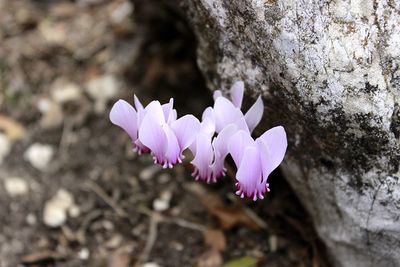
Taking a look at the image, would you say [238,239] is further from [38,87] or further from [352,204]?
[38,87]

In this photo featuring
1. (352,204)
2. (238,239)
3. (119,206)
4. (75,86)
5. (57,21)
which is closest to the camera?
(352,204)

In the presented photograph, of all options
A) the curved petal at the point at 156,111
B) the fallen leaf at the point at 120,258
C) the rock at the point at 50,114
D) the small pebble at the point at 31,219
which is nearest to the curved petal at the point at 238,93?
the curved petal at the point at 156,111

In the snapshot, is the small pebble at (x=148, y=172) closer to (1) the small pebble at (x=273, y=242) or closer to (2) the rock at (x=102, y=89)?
(2) the rock at (x=102, y=89)

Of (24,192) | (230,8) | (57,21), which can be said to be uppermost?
(57,21)

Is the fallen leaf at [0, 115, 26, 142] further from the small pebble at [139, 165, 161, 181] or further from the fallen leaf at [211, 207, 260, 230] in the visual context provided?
the fallen leaf at [211, 207, 260, 230]

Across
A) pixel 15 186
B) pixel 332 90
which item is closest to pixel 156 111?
pixel 332 90

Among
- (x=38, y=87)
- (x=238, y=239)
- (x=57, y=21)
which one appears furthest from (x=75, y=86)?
(x=238, y=239)
